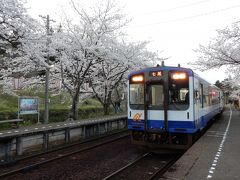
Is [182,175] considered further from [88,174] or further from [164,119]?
[164,119]

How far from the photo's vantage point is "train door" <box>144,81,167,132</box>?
30.1 feet

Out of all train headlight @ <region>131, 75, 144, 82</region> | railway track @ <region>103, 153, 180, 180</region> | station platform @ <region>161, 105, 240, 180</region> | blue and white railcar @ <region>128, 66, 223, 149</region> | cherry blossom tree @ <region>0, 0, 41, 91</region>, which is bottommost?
railway track @ <region>103, 153, 180, 180</region>

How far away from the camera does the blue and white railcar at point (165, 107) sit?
899 cm

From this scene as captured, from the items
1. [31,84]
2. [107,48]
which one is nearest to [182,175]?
[107,48]

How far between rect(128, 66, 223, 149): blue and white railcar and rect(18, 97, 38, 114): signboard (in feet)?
19.5

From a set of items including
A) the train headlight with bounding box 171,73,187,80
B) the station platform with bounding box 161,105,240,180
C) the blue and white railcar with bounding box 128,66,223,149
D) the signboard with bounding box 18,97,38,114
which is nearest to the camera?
the station platform with bounding box 161,105,240,180

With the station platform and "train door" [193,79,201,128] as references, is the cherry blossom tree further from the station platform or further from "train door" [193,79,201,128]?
the station platform

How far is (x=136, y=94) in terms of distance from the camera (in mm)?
9805

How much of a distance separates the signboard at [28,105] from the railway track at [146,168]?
644cm

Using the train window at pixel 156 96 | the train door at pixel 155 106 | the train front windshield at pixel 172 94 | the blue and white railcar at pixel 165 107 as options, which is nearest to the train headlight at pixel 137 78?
the blue and white railcar at pixel 165 107

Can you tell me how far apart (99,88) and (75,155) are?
1202 cm

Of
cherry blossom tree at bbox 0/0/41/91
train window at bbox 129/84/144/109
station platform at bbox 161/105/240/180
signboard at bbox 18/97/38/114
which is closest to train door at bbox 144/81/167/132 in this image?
train window at bbox 129/84/144/109

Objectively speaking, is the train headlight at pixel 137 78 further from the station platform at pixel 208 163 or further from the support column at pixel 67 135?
the support column at pixel 67 135

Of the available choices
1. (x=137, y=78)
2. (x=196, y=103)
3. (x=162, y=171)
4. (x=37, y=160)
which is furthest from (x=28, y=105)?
(x=162, y=171)
